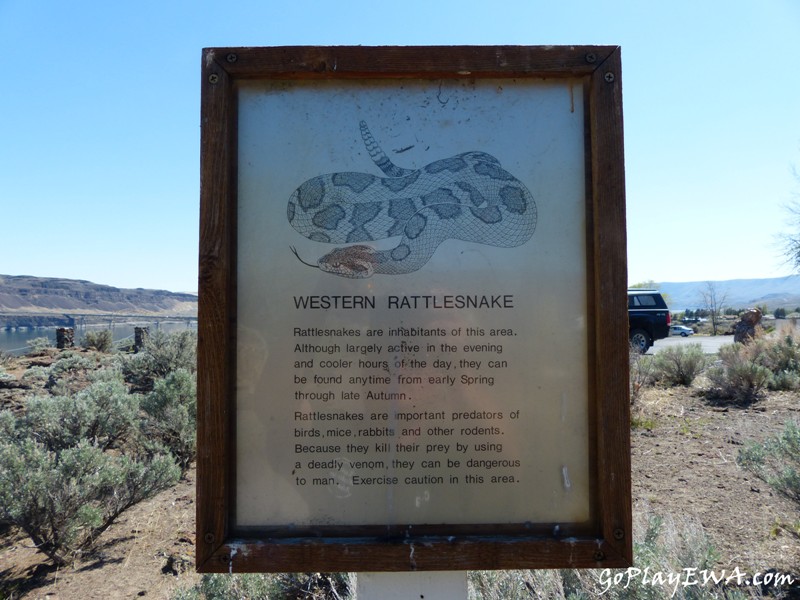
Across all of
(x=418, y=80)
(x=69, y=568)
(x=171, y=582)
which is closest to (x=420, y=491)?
(x=418, y=80)

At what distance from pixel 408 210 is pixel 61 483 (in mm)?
3513

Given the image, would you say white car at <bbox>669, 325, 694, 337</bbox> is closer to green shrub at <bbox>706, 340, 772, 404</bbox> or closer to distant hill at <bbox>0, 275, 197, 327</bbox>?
green shrub at <bbox>706, 340, 772, 404</bbox>

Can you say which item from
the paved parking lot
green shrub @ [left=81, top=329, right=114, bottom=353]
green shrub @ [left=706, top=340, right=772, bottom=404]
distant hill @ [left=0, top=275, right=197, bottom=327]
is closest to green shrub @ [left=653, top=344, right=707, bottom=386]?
green shrub @ [left=706, top=340, right=772, bottom=404]

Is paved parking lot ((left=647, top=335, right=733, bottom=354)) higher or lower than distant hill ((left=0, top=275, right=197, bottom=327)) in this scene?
lower

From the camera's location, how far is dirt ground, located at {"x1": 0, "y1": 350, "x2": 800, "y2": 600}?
3.33 m

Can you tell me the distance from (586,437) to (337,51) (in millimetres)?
1436

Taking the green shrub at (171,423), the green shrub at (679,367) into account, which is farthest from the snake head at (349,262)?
the green shrub at (679,367)

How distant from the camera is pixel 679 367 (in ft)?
31.3

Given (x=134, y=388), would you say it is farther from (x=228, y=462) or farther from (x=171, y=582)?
(x=228, y=462)

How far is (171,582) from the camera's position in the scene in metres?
3.37

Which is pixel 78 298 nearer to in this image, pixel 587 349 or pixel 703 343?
pixel 703 343

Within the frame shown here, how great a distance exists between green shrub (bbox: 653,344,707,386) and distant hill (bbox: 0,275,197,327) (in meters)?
116

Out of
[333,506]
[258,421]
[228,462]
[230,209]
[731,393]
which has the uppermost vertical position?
[230,209]
